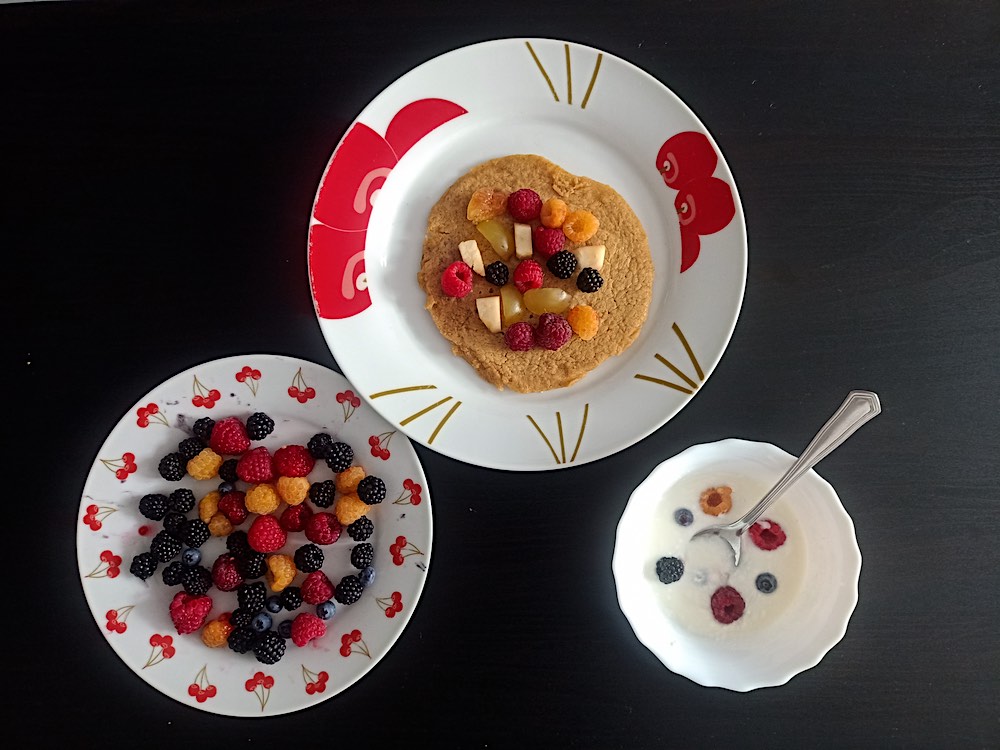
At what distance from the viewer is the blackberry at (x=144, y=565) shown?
1.52 metres

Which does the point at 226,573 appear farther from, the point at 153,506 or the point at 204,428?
the point at 204,428

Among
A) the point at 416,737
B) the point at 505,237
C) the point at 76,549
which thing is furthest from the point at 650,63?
the point at 76,549

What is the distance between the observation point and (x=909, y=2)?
1518 mm

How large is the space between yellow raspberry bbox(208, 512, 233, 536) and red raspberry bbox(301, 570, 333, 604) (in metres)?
0.21

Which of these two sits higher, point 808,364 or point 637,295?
point 637,295

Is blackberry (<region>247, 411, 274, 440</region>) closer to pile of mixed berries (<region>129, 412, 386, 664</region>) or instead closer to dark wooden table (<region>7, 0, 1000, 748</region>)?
pile of mixed berries (<region>129, 412, 386, 664</region>)

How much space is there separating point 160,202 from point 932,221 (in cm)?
176

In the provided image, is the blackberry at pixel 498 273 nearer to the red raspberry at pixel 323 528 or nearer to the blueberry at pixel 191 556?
the red raspberry at pixel 323 528

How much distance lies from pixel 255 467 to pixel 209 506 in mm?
157

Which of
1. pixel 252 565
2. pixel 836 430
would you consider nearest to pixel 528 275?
pixel 836 430

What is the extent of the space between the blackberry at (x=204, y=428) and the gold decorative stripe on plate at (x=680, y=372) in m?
0.96

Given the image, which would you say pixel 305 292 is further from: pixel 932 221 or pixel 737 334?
pixel 932 221

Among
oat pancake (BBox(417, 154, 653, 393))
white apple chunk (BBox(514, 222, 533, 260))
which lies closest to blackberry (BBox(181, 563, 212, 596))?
oat pancake (BBox(417, 154, 653, 393))

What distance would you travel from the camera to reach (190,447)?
1.52 metres
